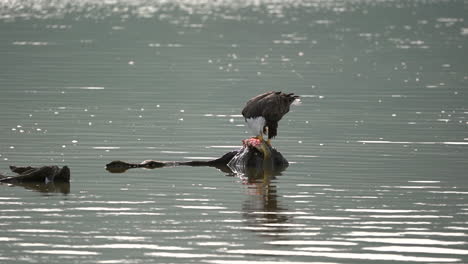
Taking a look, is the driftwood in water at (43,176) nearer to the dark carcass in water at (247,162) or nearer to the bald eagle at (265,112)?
the dark carcass in water at (247,162)

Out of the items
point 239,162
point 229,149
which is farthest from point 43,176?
point 229,149

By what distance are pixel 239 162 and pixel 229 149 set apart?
7.68 feet

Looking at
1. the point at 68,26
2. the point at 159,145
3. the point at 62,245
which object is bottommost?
the point at 62,245

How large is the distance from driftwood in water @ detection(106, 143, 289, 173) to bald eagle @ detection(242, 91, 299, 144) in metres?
0.32

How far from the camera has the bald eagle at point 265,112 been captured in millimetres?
19594

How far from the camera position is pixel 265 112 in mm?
19594

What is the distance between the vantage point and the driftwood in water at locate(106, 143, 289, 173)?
19.6 m

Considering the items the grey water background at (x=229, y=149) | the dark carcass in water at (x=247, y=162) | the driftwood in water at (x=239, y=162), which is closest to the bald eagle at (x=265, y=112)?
the dark carcass in water at (x=247, y=162)

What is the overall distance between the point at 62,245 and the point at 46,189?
382 centimetres

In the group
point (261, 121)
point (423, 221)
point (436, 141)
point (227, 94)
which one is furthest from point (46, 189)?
point (227, 94)

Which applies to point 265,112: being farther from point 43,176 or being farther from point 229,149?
point 43,176

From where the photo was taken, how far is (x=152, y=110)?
28.9 m

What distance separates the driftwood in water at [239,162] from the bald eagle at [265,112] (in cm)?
32

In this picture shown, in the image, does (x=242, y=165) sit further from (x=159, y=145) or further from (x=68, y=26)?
(x=68, y=26)
